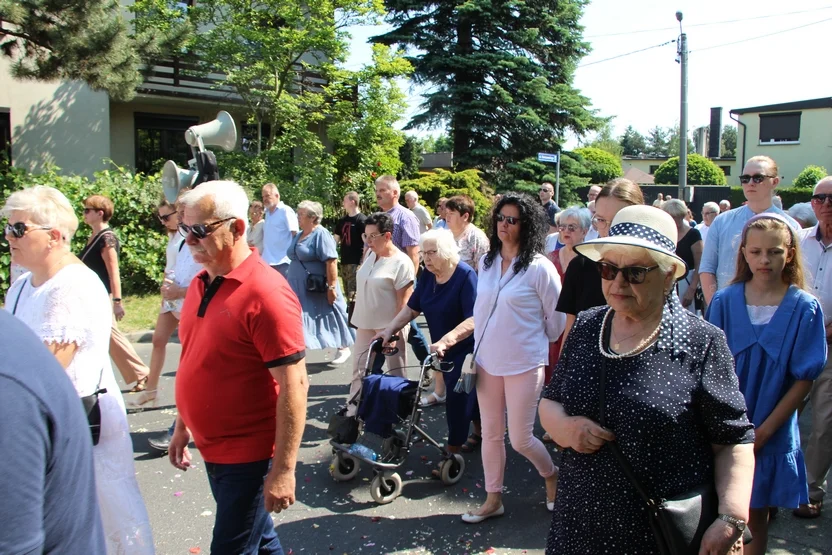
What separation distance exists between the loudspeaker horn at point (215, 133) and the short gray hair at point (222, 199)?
144 inches

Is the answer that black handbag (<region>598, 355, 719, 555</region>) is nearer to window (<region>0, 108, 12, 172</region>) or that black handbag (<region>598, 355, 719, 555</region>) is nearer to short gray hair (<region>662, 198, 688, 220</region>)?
short gray hair (<region>662, 198, 688, 220</region>)

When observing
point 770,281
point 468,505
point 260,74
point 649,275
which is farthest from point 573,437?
point 260,74

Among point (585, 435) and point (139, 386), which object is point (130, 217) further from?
point (585, 435)

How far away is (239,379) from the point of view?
2.68 meters

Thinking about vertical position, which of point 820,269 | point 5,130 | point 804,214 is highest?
point 5,130

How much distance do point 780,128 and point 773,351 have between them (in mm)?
49032

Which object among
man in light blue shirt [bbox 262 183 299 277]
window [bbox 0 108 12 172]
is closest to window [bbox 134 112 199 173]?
window [bbox 0 108 12 172]

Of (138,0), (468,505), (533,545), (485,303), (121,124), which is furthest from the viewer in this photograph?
(121,124)

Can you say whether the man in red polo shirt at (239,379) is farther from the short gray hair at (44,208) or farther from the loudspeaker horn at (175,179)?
the loudspeaker horn at (175,179)

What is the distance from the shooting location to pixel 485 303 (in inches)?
167

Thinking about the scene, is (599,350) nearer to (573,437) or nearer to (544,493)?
(573,437)

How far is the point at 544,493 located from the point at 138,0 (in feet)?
52.9

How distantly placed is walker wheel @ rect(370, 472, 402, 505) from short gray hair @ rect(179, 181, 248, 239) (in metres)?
2.36

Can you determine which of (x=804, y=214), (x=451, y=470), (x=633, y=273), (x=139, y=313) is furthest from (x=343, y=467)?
(x=139, y=313)
